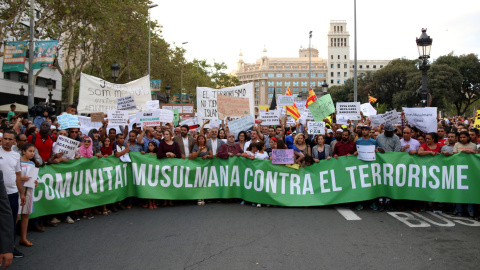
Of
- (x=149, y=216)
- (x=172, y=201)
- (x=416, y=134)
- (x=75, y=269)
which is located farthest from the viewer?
(x=416, y=134)

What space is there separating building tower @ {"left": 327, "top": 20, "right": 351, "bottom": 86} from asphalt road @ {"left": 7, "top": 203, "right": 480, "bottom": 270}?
140461 mm

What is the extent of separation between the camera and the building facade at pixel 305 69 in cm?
14538

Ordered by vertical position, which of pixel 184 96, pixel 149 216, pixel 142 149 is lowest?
pixel 149 216

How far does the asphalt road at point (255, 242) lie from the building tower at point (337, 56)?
140 metres

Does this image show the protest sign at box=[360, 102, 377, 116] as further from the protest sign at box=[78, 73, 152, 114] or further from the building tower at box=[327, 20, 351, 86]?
the building tower at box=[327, 20, 351, 86]

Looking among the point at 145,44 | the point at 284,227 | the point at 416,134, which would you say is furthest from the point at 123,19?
the point at 284,227

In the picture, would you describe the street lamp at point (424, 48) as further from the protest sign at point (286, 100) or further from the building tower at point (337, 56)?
the building tower at point (337, 56)

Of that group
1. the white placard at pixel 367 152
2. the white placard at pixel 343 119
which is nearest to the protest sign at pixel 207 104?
the white placard at pixel 343 119

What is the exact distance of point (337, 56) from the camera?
480 feet

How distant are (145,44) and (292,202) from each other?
25.3 meters

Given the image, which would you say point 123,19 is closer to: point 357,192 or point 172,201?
point 172,201

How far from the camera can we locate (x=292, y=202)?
8.54 metres

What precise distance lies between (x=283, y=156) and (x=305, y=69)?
154066mm

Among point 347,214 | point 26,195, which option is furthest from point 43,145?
point 347,214
